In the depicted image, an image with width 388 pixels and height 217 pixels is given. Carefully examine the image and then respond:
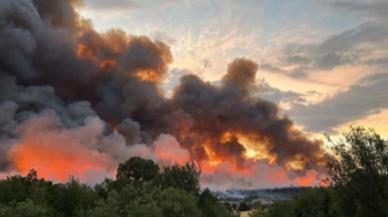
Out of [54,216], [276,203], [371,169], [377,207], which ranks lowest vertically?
[377,207]

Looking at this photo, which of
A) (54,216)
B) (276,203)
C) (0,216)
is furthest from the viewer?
(276,203)

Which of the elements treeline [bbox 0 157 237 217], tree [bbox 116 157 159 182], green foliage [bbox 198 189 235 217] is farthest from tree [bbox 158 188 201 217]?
tree [bbox 116 157 159 182]

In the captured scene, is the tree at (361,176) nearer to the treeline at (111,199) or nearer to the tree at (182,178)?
the treeline at (111,199)

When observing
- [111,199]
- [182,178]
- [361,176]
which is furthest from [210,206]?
[361,176]

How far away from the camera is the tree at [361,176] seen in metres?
48.5

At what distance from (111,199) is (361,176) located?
32.6 metres

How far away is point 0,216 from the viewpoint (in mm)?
64750

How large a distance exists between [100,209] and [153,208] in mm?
6574

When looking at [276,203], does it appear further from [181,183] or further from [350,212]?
[350,212]

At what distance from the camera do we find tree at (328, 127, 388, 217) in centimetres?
4850

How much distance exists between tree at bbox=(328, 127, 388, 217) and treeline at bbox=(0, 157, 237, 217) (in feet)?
73.0

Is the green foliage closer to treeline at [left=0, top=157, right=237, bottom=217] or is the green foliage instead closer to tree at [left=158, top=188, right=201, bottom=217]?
treeline at [left=0, top=157, right=237, bottom=217]

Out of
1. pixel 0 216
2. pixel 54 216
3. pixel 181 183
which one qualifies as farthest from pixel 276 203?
pixel 0 216

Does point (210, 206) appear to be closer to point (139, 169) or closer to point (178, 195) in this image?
point (178, 195)
